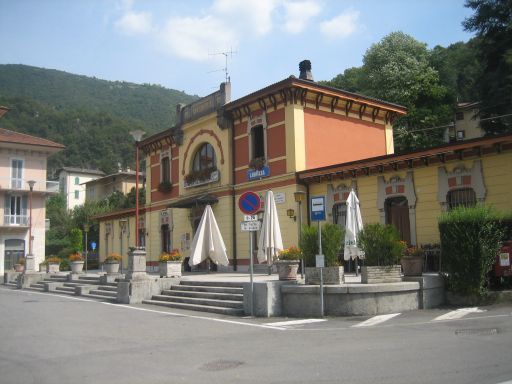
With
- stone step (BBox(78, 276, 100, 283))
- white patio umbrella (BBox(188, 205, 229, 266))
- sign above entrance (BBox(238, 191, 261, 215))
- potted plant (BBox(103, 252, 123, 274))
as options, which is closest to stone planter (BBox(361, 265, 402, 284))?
sign above entrance (BBox(238, 191, 261, 215))

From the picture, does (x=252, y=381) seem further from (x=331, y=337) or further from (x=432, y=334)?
(x=432, y=334)

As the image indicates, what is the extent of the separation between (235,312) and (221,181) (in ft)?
41.5

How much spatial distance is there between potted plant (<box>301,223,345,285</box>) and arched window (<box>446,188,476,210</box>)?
594 centimetres

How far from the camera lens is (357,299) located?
1133 cm

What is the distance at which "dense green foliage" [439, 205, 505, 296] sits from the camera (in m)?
11.6

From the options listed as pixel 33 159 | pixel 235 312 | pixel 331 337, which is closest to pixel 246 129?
pixel 235 312

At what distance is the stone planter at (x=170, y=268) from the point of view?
57.6 feet

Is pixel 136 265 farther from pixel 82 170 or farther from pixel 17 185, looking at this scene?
pixel 82 170

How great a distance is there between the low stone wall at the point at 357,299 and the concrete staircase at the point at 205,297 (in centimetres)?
169

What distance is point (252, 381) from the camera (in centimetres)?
595

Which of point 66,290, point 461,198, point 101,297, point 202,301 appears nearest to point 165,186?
point 66,290

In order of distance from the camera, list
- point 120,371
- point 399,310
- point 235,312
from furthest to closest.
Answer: point 235,312 < point 399,310 < point 120,371

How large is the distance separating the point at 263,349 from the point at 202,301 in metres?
6.64

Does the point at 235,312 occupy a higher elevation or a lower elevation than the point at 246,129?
lower
